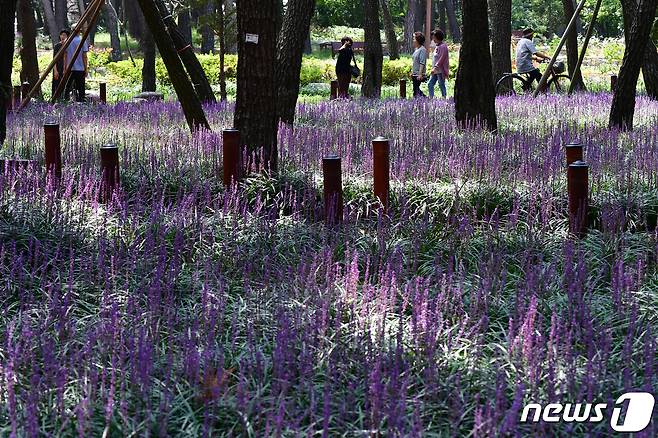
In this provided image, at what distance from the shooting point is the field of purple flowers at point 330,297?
13.3 ft

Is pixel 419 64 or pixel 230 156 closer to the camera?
pixel 230 156

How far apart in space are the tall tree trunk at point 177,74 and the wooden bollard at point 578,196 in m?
6.01

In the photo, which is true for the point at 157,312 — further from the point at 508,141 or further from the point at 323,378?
the point at 508,141

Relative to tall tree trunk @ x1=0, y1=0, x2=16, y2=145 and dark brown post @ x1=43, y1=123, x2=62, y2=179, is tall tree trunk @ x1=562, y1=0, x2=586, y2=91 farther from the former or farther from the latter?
dark brown post @ x1=43, y1=123, x2=62, y2=179

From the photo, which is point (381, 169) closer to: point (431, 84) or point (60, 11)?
point (431, 84)

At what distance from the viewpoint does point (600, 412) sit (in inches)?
159

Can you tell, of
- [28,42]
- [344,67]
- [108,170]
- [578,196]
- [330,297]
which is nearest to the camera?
[330,297]

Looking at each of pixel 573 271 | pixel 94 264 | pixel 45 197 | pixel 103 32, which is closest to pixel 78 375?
pixel 94 264

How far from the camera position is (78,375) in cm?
432

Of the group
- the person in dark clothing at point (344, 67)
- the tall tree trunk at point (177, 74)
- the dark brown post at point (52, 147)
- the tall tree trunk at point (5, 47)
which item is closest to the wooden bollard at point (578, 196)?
the dark brown post at point (52, 147)

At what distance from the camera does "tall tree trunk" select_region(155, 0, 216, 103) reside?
16.6m

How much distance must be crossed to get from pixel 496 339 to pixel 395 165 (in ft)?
12.4

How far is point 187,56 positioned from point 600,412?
45.4ft

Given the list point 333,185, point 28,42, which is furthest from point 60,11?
point 333,185
